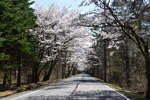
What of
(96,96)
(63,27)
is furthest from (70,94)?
(63,27)

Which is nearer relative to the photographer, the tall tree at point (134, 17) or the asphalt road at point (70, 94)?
the asphalt road at point (70, 94)

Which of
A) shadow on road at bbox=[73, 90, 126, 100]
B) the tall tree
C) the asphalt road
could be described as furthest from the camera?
the tall tree

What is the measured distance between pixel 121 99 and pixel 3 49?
10.6 m

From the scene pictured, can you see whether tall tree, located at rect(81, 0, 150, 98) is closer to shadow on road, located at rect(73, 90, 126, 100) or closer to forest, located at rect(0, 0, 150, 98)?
forest, located at rect(0, 0, 150, 98)

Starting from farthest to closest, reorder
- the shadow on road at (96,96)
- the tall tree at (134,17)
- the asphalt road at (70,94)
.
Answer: the tall tree at (134,17) < the asphalt road at (70,94) < the shadow on road at (96,96)

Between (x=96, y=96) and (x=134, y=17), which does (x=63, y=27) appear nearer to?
(x=134, y=17)

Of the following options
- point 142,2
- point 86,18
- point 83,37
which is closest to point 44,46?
point 83,37

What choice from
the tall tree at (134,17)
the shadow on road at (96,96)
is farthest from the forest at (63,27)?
the shadow on road at (96,96)

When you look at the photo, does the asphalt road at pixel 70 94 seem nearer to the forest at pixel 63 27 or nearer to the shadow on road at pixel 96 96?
the shadow on road at pixel 96 96

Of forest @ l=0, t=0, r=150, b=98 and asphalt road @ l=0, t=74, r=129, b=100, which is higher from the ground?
forest @ l=0, t=0, r=150, b=98

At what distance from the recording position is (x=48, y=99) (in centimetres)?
998

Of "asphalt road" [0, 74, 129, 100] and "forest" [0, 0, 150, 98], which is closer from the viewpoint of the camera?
"asphalt road" [0, 74, 129, 100]

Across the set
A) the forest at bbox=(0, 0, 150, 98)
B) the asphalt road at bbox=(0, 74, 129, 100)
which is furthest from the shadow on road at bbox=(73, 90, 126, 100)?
the forest at bbox=(0, 0, 150, 98)

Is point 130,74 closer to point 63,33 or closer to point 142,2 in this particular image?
point 63,33
